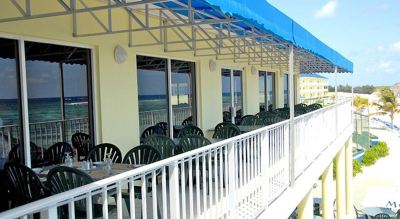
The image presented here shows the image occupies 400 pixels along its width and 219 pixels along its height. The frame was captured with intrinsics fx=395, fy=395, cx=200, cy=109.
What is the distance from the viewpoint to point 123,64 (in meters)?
6.01

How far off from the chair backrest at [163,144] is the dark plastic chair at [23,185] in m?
2.06

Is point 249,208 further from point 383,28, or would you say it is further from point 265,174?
point 383,28

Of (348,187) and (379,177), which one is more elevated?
(348,187)

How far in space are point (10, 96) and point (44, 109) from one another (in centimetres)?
82

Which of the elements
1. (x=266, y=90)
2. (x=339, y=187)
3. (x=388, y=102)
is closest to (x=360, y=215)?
(x=339, y=187)

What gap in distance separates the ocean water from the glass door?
5.04 metres

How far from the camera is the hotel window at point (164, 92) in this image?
6699mm

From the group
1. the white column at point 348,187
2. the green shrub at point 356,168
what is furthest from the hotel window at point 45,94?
the green shrub at point 356,168

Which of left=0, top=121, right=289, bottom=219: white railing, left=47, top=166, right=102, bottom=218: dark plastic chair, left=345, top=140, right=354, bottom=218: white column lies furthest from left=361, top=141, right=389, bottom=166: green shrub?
left=47, top=166, right=102, bottom=218: dark plastic chair

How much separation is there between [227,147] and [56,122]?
121 inches

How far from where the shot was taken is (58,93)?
546 cm

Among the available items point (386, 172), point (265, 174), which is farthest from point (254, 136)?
point (386, 172)

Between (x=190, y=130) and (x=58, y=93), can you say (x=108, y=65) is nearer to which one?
(x=58, y=93)

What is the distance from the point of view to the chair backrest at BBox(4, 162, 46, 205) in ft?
10.2
